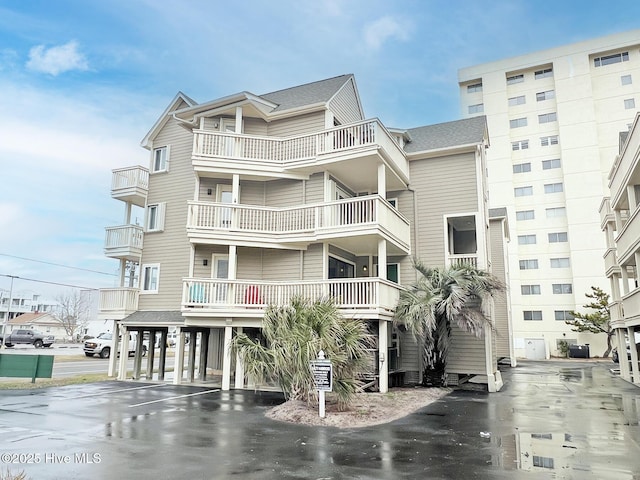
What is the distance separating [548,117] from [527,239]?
12281 millimetres

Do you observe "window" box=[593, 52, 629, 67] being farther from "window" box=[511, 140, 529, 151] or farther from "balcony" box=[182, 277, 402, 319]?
"balcony" box=[182, 277, 402, 319]

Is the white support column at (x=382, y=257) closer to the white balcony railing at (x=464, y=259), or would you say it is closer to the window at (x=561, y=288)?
the white balcony railing at (x=464, y=259)

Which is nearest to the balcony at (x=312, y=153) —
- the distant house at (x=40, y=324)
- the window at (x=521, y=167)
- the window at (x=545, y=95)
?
the window at (x=521, y=167)

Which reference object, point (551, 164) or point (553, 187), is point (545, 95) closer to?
point (551, 164)

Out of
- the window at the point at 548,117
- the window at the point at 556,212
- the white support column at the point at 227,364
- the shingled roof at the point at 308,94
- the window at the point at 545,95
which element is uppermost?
the window at the point at 545,95

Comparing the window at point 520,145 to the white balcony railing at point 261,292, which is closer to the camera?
the white balcony railing at point 261,292

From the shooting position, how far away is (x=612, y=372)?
73.9 ft

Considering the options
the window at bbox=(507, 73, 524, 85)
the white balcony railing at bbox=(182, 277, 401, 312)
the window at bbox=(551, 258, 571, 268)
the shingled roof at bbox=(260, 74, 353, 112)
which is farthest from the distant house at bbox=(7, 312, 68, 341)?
the window at bbox=(507, 73, 524, 85)

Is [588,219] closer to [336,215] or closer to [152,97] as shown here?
[336,215]

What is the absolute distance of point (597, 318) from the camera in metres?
32.4

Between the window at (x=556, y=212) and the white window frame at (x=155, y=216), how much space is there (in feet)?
115

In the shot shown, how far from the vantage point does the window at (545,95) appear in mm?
41819

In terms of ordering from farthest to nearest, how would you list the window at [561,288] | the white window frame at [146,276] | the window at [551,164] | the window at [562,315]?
the window at [551,164] < the window at [561,288] < the window at [562,315] < the white window frame at [146,276]

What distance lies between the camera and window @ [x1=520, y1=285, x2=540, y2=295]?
38.6 m
